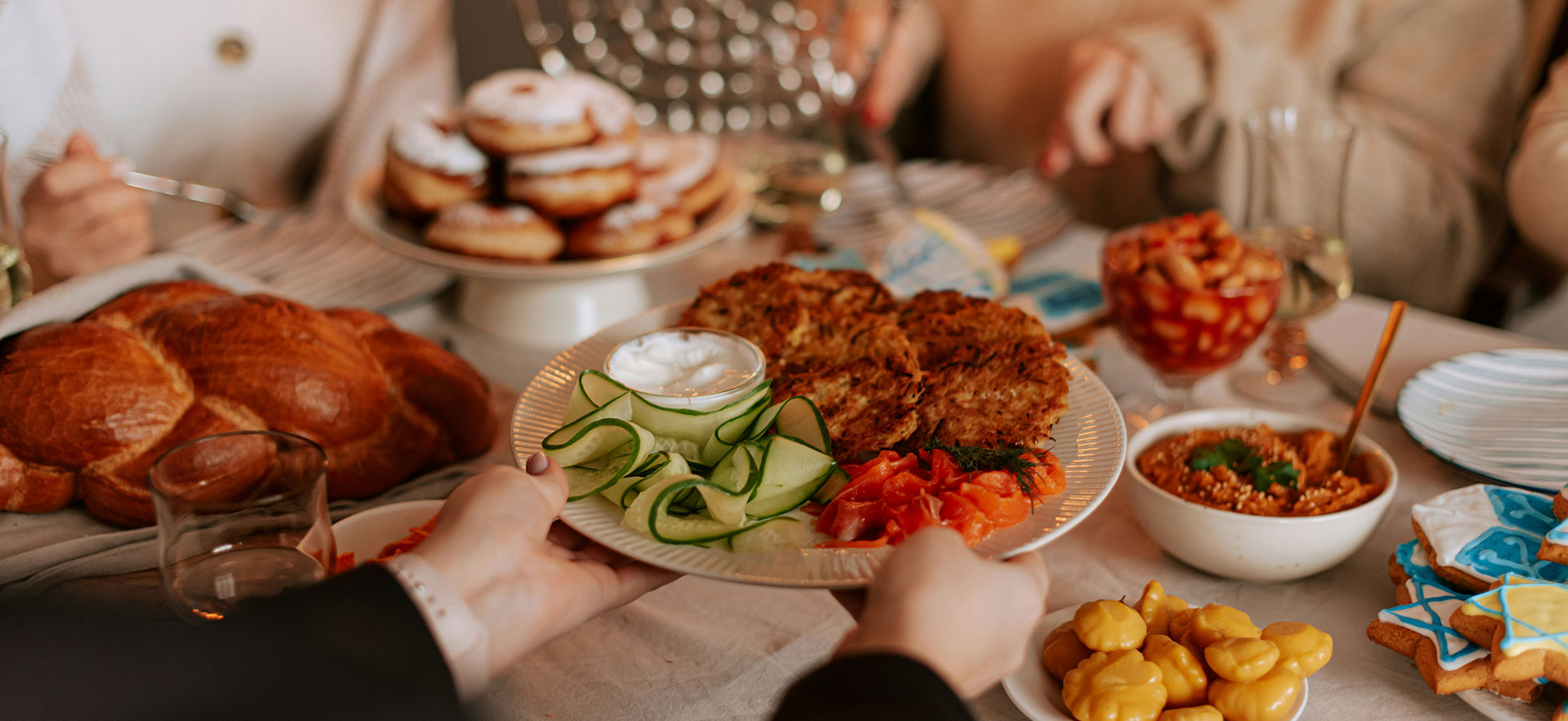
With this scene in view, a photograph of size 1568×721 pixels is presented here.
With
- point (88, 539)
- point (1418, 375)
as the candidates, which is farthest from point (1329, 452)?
point (88, 539)

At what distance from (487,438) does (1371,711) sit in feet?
3.83

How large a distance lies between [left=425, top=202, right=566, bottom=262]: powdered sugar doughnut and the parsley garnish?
1118 millimetres

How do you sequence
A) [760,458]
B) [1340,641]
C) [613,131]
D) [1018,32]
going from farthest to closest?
[1018,32] < [613,131] < [1340,641] < [760,458]

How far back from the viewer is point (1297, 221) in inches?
62.7

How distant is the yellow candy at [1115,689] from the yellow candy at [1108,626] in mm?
13

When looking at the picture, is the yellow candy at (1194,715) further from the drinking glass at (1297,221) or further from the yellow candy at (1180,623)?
the drinking glass at (1297,221)

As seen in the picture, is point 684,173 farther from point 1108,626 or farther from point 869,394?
point 1108,626

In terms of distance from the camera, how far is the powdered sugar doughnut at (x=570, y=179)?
1.74 m

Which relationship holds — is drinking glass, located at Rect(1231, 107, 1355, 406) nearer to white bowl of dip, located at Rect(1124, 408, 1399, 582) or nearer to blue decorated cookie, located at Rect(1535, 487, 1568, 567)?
white bowl of dip, located at Rect(1124, 408, 1399, 582)

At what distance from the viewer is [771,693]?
1.04 m

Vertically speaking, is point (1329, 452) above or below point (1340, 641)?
above

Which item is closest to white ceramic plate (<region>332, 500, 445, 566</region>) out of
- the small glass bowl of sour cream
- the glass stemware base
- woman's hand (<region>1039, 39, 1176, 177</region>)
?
the small glass bowl of sour cream

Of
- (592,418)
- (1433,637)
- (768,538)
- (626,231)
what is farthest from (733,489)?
(626,231)

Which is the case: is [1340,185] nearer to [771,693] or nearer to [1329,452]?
[1329,452]
